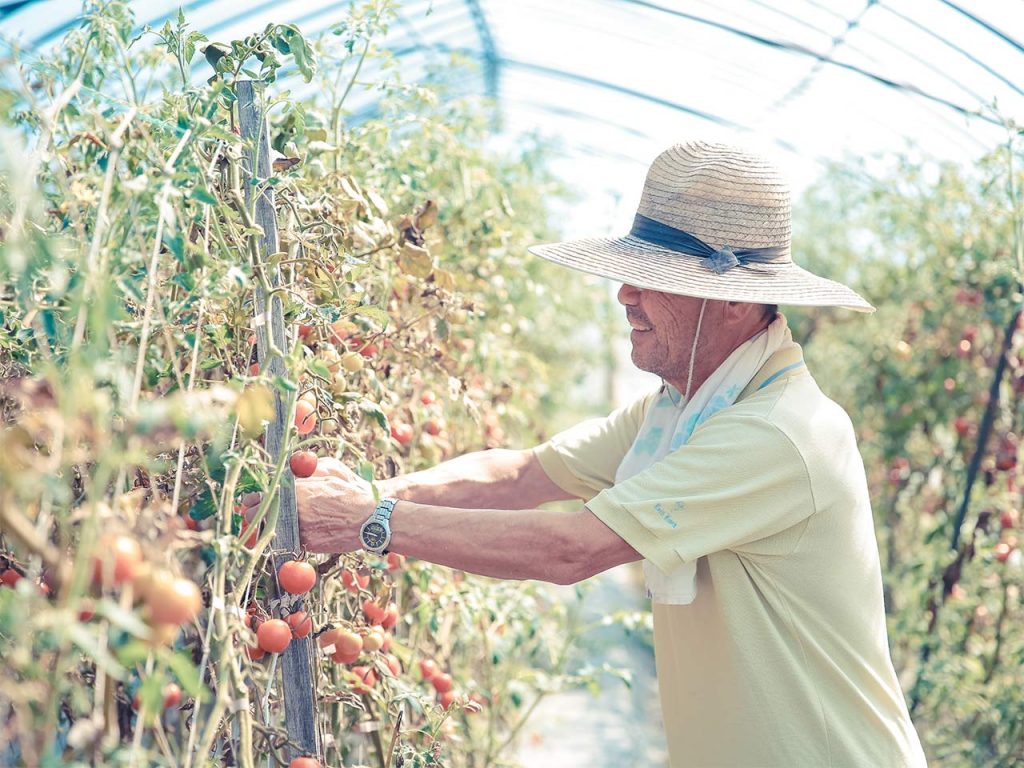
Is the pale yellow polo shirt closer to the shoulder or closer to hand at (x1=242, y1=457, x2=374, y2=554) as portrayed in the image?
the shoulder

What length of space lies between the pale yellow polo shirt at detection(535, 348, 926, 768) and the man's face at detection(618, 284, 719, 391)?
135 mm

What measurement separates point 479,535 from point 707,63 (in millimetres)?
4808

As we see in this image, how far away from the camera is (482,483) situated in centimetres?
176

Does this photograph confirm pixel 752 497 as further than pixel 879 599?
No

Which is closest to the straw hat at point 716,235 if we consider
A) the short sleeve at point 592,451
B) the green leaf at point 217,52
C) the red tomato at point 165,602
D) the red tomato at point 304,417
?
the short sleeve at point 592,451

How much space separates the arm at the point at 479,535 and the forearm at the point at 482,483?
248 mm

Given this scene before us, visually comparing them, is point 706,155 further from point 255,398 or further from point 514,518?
point 255,398

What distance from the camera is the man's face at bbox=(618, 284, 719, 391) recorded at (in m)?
1.56

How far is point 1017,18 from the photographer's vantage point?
3.08 m

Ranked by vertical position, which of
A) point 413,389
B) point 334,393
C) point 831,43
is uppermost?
point 831,43

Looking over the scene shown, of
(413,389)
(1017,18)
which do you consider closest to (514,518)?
(413,389)

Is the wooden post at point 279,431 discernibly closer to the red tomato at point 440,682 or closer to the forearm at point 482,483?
the forearm at point 482,483

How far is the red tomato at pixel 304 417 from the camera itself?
1.22 metres

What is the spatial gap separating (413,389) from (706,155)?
0.81 m
